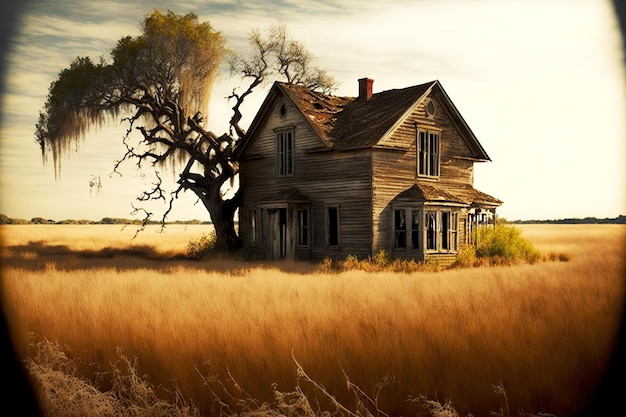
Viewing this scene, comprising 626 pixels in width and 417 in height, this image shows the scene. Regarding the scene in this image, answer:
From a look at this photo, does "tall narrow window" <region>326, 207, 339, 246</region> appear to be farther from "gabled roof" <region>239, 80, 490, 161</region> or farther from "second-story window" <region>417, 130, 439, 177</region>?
"second-story window" <region>417, 130, 439, 177</region>

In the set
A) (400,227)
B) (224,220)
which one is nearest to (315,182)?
(400,227)

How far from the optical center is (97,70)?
31359mm

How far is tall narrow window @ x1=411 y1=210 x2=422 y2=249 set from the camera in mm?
24009

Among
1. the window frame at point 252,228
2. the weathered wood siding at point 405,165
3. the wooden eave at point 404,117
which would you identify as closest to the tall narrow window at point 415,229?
the weathered wood siding at point 405,165

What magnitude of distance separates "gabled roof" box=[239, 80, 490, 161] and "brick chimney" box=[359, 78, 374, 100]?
0.69 ft

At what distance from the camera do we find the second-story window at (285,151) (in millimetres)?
27078

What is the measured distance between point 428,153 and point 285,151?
630cm

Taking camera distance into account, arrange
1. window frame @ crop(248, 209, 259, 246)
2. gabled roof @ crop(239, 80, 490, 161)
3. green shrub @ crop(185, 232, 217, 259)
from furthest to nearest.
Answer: green shrub @ crop(185, 232, 217, 259) < window frame @ crop(248, 209, 259, 246) < gabled roof @ crop(239, 80, 490, 161)

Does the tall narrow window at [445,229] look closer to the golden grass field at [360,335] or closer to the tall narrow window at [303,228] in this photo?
the tall narrow window at [303,228]

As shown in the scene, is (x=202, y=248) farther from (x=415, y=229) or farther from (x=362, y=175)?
(x=415, y=229)

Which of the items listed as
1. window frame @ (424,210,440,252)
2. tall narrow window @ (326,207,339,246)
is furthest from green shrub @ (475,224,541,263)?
tall narrow window @ (326,207,339,246)

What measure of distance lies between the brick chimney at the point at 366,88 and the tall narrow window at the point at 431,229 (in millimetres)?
6837

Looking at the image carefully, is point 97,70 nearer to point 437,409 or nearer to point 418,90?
point 418,90

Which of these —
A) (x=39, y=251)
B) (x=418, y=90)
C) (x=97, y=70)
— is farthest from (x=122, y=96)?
(x=418, y=90)
